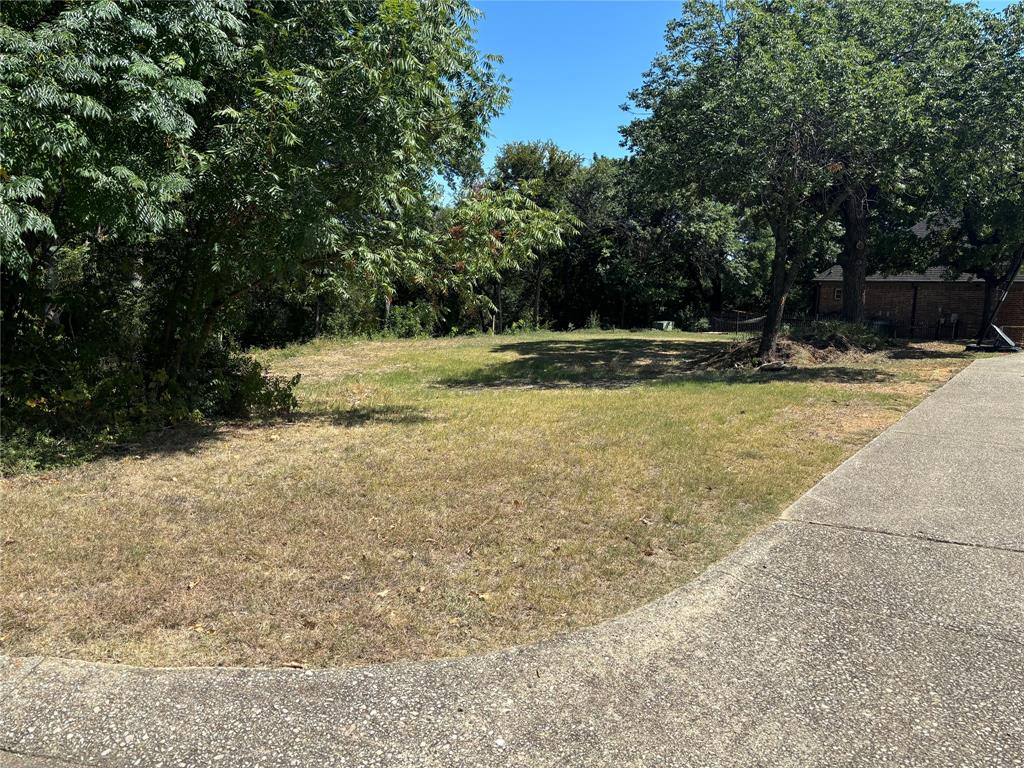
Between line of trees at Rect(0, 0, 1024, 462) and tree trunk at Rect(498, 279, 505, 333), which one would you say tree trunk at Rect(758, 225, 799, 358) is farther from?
tree trunk at Rect(498, 279, 505, 333)

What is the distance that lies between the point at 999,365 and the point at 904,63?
25.6 ft

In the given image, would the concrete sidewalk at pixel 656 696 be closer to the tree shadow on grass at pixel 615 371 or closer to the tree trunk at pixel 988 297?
the tree shadow on grass at pixel 615 371

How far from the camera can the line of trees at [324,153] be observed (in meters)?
5.45

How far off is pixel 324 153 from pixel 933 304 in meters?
30.0

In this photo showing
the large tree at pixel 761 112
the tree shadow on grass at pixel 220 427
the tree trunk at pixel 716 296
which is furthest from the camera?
the tree trunk at pixel 716 296

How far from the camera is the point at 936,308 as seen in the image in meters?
29.4

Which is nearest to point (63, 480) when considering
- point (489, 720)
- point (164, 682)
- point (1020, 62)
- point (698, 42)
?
point (164, 682)

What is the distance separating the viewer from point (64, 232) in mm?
6898

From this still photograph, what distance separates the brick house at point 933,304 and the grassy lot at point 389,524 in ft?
71.9

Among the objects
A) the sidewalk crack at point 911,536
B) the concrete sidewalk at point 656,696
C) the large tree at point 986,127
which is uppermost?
the large tree at point 986,127

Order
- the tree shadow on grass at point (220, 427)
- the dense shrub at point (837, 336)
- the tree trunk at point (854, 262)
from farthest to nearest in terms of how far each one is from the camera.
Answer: the tree trunk at point (854, 262), the dense shrub at point (837, 336), the tree shadow on grass at point (220, 427)

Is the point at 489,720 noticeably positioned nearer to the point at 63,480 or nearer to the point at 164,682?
the point at 164,682

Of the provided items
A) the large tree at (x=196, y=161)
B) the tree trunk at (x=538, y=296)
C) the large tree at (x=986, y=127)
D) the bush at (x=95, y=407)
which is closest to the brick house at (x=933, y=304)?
the large tree at (x=986, y=127)

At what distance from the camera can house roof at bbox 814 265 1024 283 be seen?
2748cm
